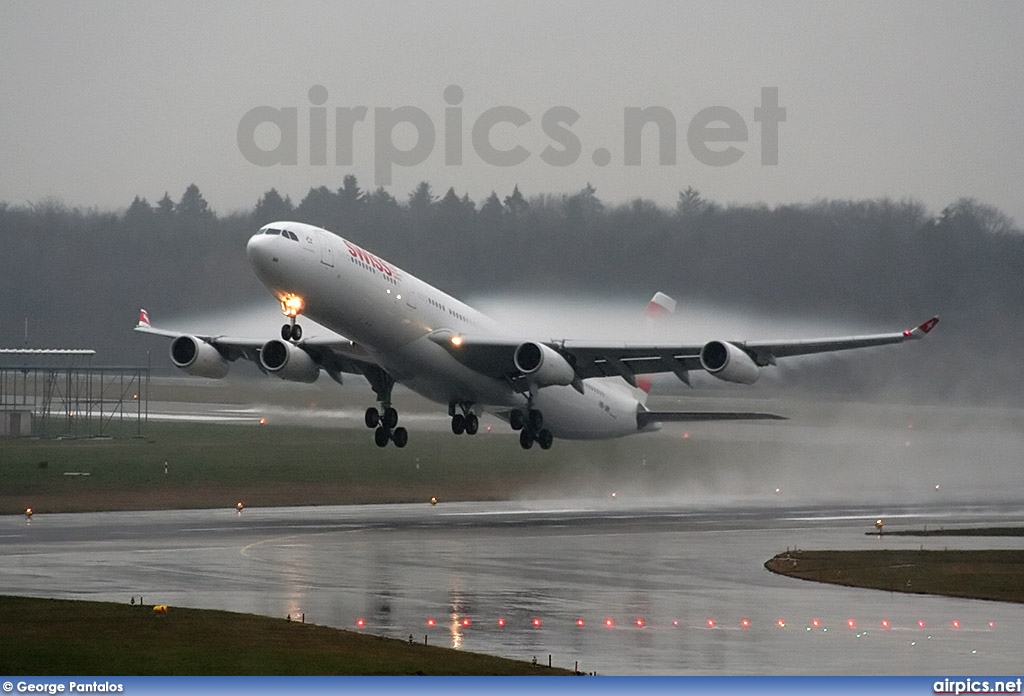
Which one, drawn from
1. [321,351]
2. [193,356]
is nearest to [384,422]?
[321,351]

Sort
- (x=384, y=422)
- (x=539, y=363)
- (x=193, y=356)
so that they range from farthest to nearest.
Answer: (x=384, y=422), (x=193, y=356), (x=539, y=363)

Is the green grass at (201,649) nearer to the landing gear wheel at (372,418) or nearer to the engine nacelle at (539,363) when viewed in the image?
the engine nacelle at (539,363)

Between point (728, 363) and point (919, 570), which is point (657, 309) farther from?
point (919, 570)

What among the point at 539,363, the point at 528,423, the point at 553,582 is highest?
the point at 539,363

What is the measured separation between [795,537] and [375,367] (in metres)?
15.0

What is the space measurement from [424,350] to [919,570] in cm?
1593

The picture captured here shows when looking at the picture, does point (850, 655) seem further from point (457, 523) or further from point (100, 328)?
point (100, 328)

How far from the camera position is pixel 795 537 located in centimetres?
4697

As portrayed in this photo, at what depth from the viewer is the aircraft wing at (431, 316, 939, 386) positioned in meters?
47.4

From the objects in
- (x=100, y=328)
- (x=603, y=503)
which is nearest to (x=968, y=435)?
(x=603, y=503)

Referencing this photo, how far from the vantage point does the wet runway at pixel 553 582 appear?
26219 mm

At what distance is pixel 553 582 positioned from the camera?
115 ft

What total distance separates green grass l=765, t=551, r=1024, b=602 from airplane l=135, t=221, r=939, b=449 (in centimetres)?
716

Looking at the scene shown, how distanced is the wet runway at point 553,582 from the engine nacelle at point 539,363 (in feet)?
15.7
